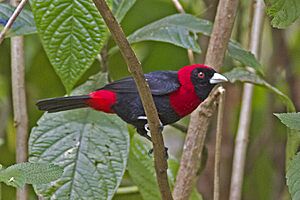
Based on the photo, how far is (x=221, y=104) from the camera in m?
1.67

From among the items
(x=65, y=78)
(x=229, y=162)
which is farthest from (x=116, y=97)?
(x=229, y=162)

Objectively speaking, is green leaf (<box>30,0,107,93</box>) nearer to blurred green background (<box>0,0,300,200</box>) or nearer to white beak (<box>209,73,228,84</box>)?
white beak (<box>209,73,228,84</box>)

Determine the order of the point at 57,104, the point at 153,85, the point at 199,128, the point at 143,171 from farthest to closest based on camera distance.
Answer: the point at 143,171 < the point at 153,85 < the point at 57,104 < the point at 199,128

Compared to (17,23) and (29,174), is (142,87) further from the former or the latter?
(17,23)

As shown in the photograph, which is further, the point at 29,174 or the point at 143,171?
the point at 143,171

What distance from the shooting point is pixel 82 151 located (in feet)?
5.58

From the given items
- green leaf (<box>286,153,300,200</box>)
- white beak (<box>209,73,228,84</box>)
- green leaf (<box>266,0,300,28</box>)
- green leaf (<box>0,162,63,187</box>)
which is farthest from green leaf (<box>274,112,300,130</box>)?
white beak (<box>209,73,228,84</box>)

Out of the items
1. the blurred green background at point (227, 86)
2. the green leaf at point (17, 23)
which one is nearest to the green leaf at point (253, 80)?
the green leaf at point (17, 23)

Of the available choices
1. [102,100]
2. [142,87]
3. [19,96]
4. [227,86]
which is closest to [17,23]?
[19,96]

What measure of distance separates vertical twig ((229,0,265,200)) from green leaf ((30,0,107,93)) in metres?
0.59

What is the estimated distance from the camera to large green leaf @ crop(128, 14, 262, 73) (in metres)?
1.80

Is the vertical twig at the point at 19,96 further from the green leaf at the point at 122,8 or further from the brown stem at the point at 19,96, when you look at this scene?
the green leaf at the point at 122,8

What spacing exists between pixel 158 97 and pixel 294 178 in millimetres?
824

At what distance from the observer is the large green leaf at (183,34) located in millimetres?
1804
